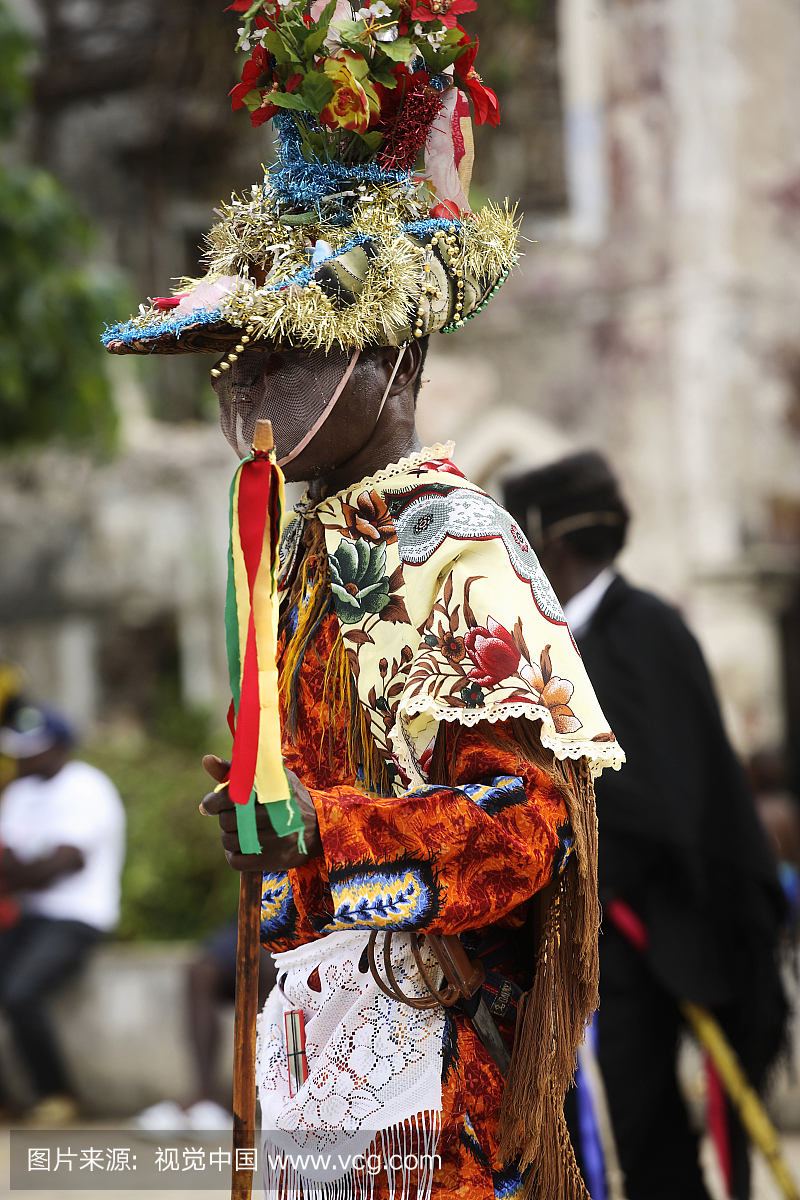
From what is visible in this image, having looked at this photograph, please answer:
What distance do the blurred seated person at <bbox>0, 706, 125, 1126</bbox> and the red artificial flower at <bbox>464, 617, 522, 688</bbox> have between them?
17.8 ft

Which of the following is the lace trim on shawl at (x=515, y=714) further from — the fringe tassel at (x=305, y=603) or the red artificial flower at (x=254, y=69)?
the red artificial flower at (x=254, y=69)

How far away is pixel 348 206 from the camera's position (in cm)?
215

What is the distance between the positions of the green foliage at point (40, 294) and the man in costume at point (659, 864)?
6.37 m

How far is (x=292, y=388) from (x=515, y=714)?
0.62m

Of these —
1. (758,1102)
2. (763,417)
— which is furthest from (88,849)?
(763,417)

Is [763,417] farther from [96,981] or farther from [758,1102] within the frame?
[758,1102]

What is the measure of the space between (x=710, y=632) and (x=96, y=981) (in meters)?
5.66

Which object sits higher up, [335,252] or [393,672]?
[335,252]

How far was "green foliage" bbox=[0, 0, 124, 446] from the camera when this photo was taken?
952cm

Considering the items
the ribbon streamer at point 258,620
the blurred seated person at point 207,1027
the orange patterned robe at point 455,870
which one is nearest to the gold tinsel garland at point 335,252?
the ribbon streamer at point 258,620

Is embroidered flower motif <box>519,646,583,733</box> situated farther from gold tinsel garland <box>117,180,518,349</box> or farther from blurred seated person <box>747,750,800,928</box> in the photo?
blurred seated person <box>747,750,800,928</box>

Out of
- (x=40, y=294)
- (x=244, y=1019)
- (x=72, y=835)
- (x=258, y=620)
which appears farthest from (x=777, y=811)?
(x=40, y=294)

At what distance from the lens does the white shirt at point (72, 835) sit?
23.0ft

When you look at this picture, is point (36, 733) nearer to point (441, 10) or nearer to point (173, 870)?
point (173, 870)
